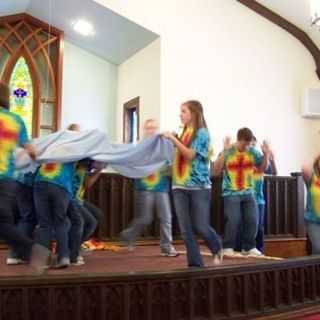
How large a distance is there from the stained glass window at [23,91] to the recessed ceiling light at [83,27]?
102 centimetres

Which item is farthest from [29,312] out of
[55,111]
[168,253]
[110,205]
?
[55,111]

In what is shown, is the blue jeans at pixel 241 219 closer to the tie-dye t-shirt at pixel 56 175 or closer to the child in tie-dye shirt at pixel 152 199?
the child in tie-dye shirt at pixel 152 199

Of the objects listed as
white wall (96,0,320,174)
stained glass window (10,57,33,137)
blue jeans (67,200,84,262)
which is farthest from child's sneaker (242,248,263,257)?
stained glass window (10,57,33,137)

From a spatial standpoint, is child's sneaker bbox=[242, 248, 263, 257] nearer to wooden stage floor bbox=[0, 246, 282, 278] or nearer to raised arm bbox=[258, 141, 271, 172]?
wooden stage floor bbox=[0, 246, 282, 278]

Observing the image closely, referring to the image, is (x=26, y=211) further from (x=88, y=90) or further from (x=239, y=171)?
(x=88, y=90)

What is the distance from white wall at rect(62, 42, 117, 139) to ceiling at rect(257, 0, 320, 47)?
2962 mm

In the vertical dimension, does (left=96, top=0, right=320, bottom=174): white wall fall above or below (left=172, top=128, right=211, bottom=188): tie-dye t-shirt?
above

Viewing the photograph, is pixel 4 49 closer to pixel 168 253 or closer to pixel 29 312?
pixel 168 253

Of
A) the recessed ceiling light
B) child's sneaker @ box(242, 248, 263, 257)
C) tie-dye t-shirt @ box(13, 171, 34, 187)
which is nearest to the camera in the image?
tie-dye t-shirt @ box(13, 171, 34, 187)

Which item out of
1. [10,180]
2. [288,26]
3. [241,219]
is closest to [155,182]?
[241,219]

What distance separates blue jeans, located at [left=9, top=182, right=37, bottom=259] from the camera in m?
3.92

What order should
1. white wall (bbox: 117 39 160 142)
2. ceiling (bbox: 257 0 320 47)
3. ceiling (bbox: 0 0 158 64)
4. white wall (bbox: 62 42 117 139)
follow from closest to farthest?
ceiling (bbox: 0 0 158 64)
white wall (bbox: 117 39 160 142)
ceiling (bbox: 257 0 320 47)
white wall (bbox: 62 42 117 139)

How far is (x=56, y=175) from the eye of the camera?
137 inches

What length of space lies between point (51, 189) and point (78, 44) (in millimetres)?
5893
